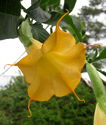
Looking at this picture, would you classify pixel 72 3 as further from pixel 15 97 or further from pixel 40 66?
pixel 15 97

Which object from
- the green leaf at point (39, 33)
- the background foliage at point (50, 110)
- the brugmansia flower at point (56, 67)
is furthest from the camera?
the background foliage at point (50, 110)

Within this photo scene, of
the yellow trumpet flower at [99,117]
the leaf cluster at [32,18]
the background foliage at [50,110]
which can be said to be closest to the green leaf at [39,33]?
the leaf cluster at [32,18]

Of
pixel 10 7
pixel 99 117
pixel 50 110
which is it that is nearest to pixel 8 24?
Answer: pixel 10 7

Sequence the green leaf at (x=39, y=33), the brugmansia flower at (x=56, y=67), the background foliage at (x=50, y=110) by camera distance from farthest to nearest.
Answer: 1. the background foliage at (x=50, y=110)
2. the green leaf at (x=39, y=33)
3. the brugmansia flower at (x=56, y=67)

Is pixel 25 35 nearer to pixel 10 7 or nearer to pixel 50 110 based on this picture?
pixel 10 7

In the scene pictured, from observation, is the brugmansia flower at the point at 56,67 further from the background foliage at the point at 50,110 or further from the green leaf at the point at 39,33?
the background foliage at the point at 50,110

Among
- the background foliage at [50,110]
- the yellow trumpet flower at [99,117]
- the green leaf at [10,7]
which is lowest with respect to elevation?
the background foliage at [50,110]

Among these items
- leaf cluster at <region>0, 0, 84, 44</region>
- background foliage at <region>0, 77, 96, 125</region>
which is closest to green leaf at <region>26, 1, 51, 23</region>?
leaf cluster at <region>0, 0, 84, 44</region>
